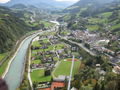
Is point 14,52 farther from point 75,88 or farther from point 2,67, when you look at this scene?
point 75,88

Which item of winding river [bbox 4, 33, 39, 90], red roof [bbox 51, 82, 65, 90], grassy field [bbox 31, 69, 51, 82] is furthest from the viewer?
grassy field [bbox 31, 69, 51, 82]

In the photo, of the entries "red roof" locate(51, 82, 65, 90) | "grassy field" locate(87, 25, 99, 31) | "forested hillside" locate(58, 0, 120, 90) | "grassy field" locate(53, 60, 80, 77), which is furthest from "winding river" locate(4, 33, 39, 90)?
"grassy field" locate(87, 25, 99, 31)

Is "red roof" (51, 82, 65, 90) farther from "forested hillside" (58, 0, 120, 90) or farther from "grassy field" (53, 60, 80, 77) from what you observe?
"grassy field" (53, 60, 80, 77)

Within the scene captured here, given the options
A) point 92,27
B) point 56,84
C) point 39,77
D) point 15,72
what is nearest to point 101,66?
point 56,84

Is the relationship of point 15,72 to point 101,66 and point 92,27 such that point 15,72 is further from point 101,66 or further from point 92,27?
point 92,27

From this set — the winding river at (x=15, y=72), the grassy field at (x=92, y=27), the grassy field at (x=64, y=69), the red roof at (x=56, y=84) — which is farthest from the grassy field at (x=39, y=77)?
the grassy field at (x=92, y=27)

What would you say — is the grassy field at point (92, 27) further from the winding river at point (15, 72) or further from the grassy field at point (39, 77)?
the grassy field at point (39, 77)

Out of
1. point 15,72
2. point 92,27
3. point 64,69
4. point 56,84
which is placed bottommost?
point 15,72

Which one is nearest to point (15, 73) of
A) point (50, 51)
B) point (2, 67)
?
point (2, 67)

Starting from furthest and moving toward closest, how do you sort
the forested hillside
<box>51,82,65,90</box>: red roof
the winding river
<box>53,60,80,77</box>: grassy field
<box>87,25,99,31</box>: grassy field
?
<box>87,25,99,31</box>: grassy field
<box>53,60,80,77</box>: grassy field
the winding river
<box>51,82,65,90</box>: red roof
the forested hillside

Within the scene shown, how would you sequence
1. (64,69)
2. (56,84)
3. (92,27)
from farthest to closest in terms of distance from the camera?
(92,27)
(64,69)
(56,84)

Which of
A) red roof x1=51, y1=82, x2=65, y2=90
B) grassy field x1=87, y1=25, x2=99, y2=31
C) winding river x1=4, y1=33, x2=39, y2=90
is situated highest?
red roof x1=51, y1=82, x2=65, y2=90
